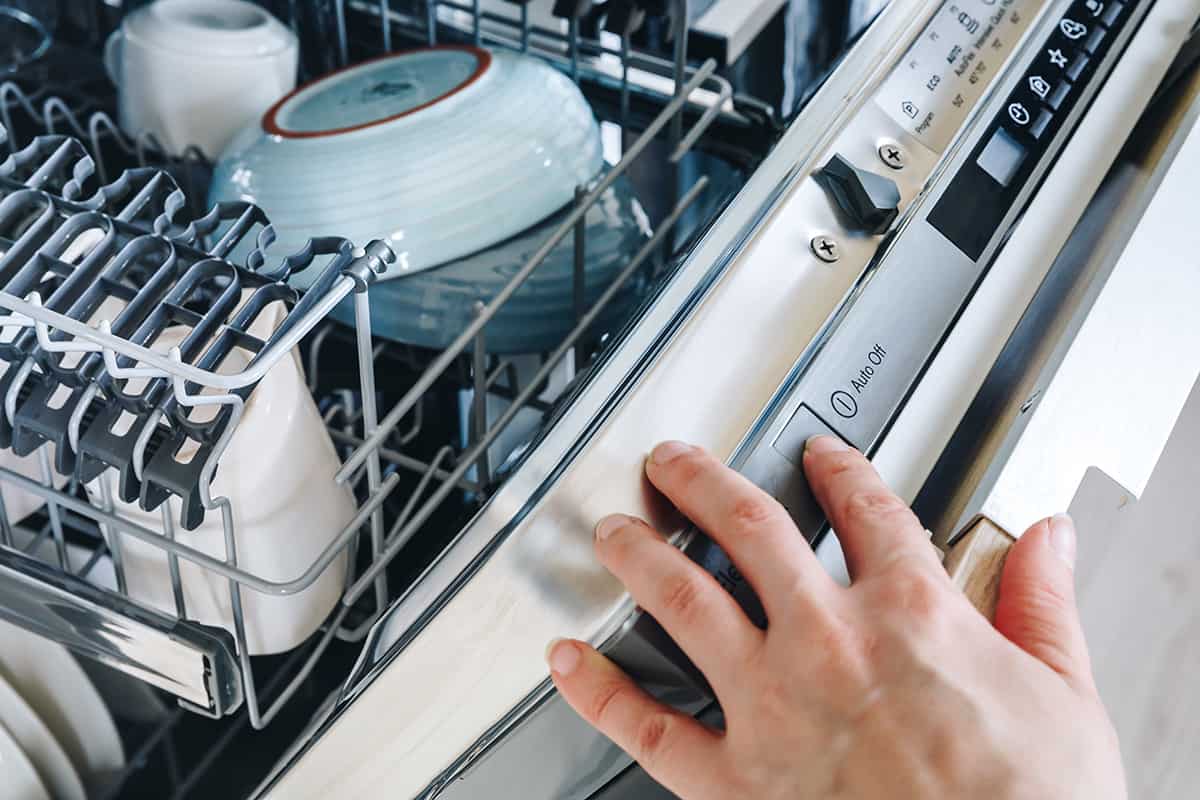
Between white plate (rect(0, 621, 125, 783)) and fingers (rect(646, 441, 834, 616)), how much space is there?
0.41m

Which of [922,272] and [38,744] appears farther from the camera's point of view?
[38,744]

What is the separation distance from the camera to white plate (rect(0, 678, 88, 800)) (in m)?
0.59

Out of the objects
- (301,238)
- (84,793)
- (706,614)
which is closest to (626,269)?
(301,238)

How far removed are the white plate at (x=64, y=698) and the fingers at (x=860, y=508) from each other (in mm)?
438

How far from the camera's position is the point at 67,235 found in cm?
43

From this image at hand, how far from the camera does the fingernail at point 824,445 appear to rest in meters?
0.41

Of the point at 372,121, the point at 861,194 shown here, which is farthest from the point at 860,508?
the point at 372,121

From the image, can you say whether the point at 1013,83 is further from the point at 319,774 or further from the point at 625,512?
the point at 319,774

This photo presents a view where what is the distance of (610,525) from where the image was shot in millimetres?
379

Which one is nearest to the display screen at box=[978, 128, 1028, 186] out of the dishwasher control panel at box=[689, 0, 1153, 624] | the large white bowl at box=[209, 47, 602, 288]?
the dishwasher control panel at box=[689, 0, 1153, 624]

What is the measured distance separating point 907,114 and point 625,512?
0.25 meters

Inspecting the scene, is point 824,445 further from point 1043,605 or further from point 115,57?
point 115,57

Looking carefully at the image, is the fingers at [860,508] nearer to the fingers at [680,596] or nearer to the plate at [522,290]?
the fingers at [680,596]

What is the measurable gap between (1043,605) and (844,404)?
0.34ft
